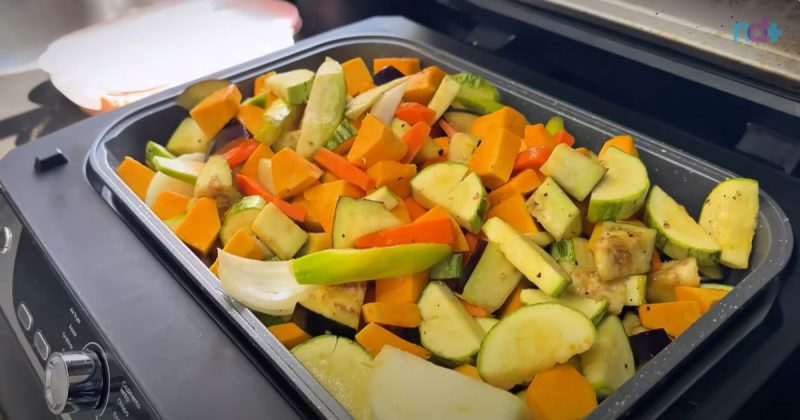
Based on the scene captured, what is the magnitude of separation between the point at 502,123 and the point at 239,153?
0.37 metres

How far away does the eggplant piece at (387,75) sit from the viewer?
3.33 ft

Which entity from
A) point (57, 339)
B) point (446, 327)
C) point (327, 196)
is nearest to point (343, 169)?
point (327, 196)

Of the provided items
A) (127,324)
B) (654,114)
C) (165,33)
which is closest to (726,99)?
(654,114)

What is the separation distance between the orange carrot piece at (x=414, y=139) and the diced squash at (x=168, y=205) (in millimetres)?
304

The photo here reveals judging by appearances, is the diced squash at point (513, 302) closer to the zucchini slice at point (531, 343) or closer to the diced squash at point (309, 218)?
the zucchini slice at point (531, 343)

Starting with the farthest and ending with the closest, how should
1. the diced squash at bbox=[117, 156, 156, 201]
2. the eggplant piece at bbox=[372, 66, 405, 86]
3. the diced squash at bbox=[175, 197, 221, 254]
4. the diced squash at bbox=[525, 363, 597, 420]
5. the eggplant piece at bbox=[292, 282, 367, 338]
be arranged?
the eggplant piece at bbox=[372, 66, 405, 86]
the diced squash at bbox=[117, 156, 156, 201]
the diced squash at bbox=[175, 197, 221, 254]
the eggplant piece at bbox=[292, 282, 367, 338]
the diced squash at bbox=[525, 363, 597, 420]

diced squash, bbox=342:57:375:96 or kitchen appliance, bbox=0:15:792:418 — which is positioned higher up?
diced squash, bbox=342:57:375:96

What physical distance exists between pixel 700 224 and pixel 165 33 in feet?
3.69

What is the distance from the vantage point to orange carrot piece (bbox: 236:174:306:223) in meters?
0.83

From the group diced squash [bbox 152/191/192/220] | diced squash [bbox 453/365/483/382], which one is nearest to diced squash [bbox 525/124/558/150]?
diced squash [bbox 453/365/483/382]

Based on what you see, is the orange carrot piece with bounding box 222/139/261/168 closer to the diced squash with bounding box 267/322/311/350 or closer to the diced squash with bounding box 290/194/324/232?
the diced squash with bounding box 290/194/324/232

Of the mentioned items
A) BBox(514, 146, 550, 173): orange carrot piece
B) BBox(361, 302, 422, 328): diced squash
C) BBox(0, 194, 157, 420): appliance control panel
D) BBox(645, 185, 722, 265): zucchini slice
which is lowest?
BBox(0, 194, 157, 420): appliance control panel

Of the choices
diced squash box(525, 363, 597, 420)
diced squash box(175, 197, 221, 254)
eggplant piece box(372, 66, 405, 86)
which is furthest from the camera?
eggplant piece box(372, 66, 405, 86)

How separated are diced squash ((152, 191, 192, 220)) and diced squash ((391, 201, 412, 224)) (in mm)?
291
